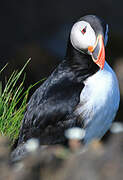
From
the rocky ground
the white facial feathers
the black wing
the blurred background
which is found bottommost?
the blurred background

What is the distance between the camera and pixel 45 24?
476 inches

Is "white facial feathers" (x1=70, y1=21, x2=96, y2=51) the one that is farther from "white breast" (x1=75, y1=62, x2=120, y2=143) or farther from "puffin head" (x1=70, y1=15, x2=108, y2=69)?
"white breast" (x1=75, y1=62, x2=120, y2=143)

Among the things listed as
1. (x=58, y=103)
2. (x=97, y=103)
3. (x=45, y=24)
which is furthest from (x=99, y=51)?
(x=45, y=24)

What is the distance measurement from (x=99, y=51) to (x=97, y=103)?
0.47 metres

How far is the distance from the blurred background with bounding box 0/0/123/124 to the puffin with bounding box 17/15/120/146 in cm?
666

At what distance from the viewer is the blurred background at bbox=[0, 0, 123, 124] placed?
11250mm

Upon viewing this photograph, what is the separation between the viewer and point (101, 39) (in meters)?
4.14

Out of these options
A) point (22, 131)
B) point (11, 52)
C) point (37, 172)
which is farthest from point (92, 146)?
point (11, 52)

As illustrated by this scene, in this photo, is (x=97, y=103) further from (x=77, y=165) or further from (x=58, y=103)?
(x=77, y=165)

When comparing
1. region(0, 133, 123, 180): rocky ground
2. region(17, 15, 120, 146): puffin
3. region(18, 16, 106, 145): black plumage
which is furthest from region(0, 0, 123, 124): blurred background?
region(0, 133, 123, 180): rocky ground

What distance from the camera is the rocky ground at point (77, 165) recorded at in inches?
84.1

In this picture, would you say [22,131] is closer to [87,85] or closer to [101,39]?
[87,85]

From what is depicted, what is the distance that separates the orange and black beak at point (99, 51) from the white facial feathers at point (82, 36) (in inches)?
2.0

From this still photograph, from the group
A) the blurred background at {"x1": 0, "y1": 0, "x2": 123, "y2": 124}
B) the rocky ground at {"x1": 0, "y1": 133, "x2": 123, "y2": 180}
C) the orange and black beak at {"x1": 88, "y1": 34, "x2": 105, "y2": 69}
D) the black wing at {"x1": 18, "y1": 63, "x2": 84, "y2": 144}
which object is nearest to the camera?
the rocky ground at {"x1": 0, "y1": 133, "x2": 123, "y2": 180}
